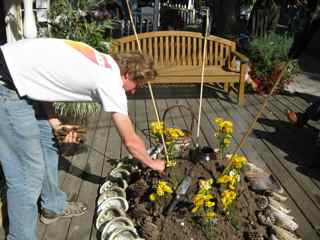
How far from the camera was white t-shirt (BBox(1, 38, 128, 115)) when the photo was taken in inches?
75.7

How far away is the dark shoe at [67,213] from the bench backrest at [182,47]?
10.2 feet

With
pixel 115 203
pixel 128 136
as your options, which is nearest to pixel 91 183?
pixel 115 203

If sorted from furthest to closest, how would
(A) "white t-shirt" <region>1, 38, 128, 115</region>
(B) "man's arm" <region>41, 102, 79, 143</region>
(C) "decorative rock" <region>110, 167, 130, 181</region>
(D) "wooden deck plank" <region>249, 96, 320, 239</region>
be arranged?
(C) "decorative rock" <region>110, 167, 130, 181</region>, (D) "wooden deck plank" <region>249, 96, 320, 239</region>, (B) "man's arm" <region>41, 102, 79, 143</region>, (A) "white t-shirt" <region>1, 38, 128, 115</region>

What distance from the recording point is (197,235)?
247 centimetres

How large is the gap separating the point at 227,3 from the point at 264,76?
3.48m

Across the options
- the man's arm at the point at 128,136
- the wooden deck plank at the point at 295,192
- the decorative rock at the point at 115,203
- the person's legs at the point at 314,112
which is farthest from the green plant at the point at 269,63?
the man's arm at the point at 128,136

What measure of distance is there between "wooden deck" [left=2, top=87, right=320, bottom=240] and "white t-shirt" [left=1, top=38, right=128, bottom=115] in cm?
112

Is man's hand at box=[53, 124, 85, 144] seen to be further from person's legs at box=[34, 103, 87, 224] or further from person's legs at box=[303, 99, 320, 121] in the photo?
person's legs at box=[303, 99, 320, 121]

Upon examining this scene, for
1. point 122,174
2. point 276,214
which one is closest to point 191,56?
point 122,174

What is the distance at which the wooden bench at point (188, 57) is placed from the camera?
17.5ft

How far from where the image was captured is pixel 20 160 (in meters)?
2.15

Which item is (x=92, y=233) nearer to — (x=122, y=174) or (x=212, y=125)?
(x=122, y=174)

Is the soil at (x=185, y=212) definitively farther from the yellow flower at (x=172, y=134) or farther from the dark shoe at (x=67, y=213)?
the dark shoe at (x=67, y=213)

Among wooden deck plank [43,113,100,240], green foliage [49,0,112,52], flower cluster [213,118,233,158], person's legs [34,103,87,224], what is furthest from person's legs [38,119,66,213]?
green foliage [49,0,112,52]
